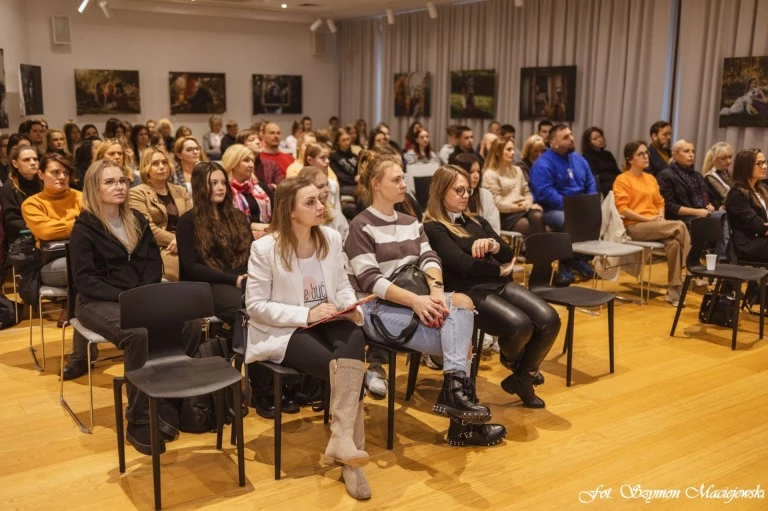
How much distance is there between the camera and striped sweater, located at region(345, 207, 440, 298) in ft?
13.3

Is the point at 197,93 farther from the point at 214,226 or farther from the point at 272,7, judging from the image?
the point at 214,226

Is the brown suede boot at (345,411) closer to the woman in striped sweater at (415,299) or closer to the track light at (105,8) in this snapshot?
the woman in striped sweater at (415,299)

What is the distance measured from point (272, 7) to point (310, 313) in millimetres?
11745

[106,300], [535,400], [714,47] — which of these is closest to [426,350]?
[535,400]

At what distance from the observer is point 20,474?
3.48 metres

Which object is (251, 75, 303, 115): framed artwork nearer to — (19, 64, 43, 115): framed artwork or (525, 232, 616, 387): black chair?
(19, 64, 43, 115): framed artwork

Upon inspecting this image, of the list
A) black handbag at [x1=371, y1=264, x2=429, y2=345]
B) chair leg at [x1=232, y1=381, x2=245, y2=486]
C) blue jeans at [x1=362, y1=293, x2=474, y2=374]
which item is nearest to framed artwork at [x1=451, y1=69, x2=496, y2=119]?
black handbag at [x1=371, y1=264, x2=429, y2=345]

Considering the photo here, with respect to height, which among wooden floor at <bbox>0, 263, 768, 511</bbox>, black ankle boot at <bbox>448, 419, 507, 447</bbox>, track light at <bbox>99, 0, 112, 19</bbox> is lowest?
wooden floor at <bbox>0, 263, 768, 511</bbox>

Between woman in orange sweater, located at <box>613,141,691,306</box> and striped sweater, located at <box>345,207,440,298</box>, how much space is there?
11.2ft

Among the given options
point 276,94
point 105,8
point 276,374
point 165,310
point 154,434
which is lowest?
point 154,434

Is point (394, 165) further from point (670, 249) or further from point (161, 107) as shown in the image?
point (161, 107)

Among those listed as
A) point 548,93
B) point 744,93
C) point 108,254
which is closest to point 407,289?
point 108,254

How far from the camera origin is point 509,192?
7484 millimetres

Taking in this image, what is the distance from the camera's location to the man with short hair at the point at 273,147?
805 centimetres
